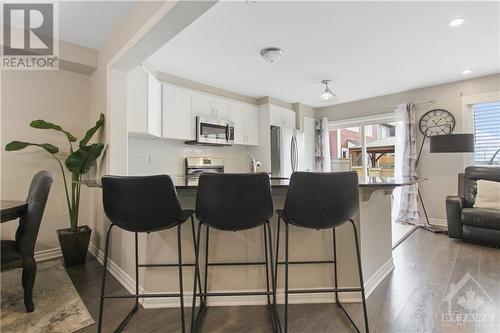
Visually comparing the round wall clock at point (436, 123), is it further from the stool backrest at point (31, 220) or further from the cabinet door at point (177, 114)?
the stool backrest at point (31, 220)

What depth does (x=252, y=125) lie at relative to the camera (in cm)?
471

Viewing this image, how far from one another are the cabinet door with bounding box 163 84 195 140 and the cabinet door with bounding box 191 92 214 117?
9 cm

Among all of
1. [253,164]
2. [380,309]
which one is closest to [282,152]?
[253,164]

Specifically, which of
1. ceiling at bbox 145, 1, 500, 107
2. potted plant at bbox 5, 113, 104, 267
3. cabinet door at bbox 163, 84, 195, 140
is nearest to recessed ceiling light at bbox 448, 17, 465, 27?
ceiling at bbox 145, 1, 500, 107

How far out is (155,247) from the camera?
6.13 feet

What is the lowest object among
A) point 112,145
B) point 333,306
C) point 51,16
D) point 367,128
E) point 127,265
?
point 333,306

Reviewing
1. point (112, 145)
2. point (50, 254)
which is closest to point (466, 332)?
point (112, 145)

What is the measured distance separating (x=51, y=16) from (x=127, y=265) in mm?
2422

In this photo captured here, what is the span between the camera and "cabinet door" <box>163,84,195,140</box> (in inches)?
138

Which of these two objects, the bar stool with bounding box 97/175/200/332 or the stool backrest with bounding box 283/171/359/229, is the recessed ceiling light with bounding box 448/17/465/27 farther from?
the bar stool with bounding box 97/175/200/332

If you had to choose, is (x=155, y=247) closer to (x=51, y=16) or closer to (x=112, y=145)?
(x=112, y=145)
